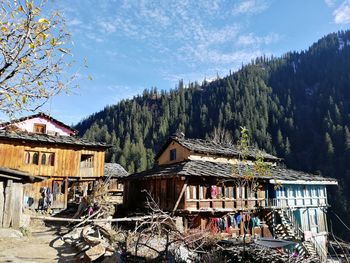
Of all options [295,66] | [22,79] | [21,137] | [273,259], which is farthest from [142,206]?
[295,66]

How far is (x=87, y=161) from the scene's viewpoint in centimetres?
3120

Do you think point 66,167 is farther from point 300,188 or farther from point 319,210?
point 319,210

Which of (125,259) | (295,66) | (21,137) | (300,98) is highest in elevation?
(295,66)

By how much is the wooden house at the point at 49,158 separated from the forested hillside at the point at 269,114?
56600mm

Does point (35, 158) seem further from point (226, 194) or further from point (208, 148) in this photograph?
point (226, 194)

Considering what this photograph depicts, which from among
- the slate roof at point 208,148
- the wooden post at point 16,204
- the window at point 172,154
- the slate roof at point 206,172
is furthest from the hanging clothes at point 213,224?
the wooden post at point 16,204

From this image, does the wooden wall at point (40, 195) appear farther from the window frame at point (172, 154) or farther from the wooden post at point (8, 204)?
the wooden post at point (8, 204)

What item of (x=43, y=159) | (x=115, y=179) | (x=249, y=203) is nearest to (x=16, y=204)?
(x=43, y=159)

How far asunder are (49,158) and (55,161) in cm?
65

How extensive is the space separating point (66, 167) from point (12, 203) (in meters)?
15.3

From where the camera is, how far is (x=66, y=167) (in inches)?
1153

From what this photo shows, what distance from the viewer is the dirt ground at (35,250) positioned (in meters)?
12.5

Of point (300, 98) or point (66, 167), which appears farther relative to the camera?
point (300, 98)

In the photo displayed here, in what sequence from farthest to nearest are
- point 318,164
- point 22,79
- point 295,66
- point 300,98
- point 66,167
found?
point 295,66
point 300,98
point 318,164
point 66,167
point 22,79
